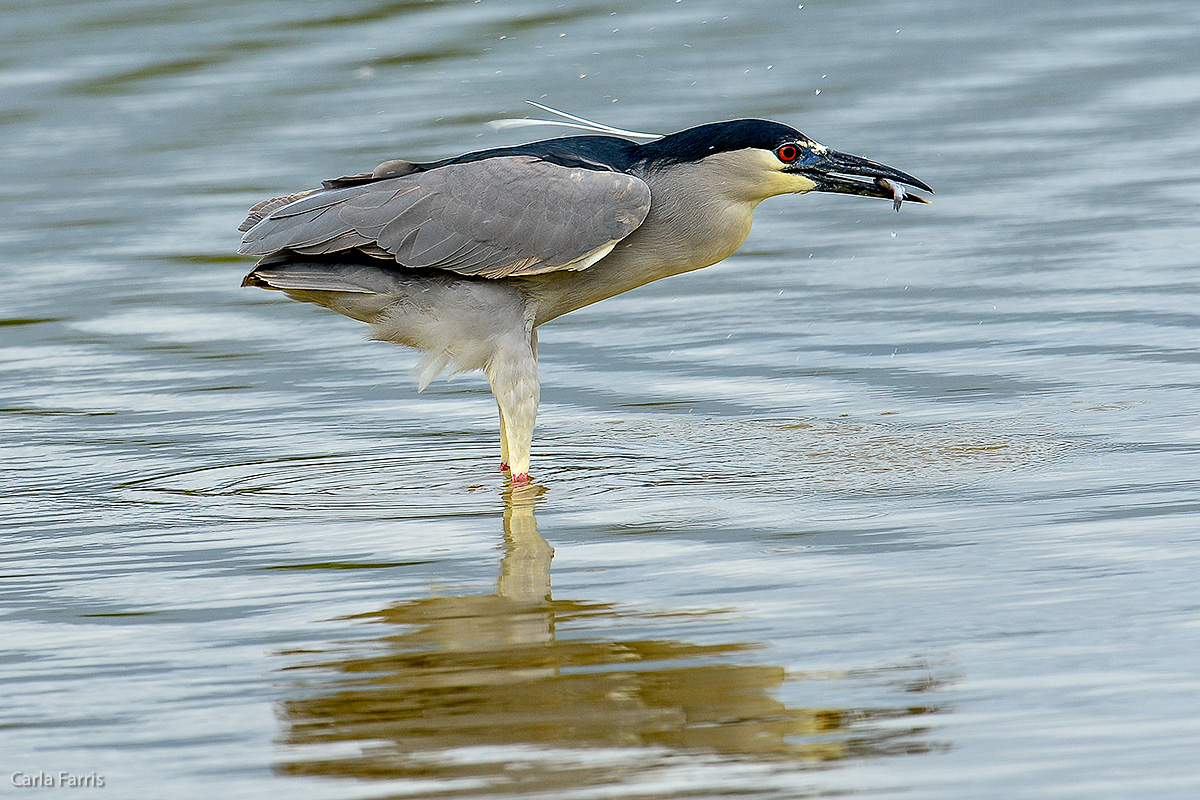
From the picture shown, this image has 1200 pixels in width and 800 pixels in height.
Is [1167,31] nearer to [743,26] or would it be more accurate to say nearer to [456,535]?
[743,26]

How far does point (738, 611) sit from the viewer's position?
512cm

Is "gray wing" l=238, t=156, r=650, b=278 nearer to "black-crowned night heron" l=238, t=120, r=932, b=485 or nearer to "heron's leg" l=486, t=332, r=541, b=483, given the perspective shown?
"black-crowned night heron" l=238, t=120, r=932, b=485

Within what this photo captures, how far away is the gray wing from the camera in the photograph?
22.3ft

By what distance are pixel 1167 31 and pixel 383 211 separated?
32.5ft

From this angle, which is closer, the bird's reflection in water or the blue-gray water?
the bird's reflection in water

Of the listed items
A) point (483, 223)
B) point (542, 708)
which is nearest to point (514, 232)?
point (483, 223)

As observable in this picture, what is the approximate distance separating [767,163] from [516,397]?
1307 millimetres

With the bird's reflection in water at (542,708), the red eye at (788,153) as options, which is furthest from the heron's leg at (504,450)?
the bird's reflection in water at (542,708)

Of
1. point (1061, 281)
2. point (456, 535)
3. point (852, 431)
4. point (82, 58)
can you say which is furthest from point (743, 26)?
point (456, 535)

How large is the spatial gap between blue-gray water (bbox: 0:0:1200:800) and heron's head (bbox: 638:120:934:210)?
36.2 inches

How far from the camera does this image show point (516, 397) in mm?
6840

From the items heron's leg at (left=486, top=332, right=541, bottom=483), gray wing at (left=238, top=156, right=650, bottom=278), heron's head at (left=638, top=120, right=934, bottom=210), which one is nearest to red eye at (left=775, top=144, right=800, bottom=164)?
heron's head at (left=638, top=120, right=934, bottom=210)

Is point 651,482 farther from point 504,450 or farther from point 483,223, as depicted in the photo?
point 483,223

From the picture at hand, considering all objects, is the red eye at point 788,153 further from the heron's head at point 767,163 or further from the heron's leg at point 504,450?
the heron's leg at point 504,450
